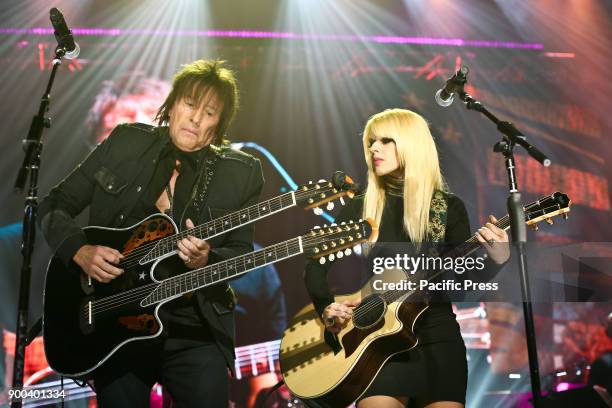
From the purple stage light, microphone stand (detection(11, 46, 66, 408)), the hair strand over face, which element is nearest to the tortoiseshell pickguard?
microphone stand (detection(11, 46, 66, 408))

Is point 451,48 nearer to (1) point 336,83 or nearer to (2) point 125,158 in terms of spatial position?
(1) point 336,83

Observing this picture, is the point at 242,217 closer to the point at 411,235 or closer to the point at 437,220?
the point at 411,235

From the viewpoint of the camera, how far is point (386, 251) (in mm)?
3311

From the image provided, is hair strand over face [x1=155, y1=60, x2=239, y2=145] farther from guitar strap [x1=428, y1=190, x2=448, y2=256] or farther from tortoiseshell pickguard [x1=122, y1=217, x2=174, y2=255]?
guitar strap [x1=428, y1=190, x2=448, y2=256]

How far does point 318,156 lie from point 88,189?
2.06 m

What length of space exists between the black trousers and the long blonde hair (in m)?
1.08

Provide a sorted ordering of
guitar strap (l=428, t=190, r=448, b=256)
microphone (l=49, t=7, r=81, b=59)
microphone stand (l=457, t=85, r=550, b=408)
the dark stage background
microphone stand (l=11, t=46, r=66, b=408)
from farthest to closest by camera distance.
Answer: the dark stage background
microphone (l=49, t=7, r=81, b=59)
guitar strap (l=428, t=190, r=448, b=256)
microphone stand (l=11, t=46, r=66, b=408)
microphone stand (l=457, t=85, r=550, b=408)

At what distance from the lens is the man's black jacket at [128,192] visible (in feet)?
11.0

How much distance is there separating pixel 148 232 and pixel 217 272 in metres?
0.41

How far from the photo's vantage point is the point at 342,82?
5.30 meters

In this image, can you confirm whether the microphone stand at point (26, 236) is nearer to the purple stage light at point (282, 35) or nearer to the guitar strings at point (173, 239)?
the guitar strings at point (173, 239)

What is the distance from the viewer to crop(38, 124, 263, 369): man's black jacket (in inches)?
132

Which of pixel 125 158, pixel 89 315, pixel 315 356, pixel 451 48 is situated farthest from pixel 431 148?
pixel 451 48

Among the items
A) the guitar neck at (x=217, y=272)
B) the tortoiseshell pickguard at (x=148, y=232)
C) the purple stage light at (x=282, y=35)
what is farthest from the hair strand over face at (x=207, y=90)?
the purple stage light at (x=282, y=35)
